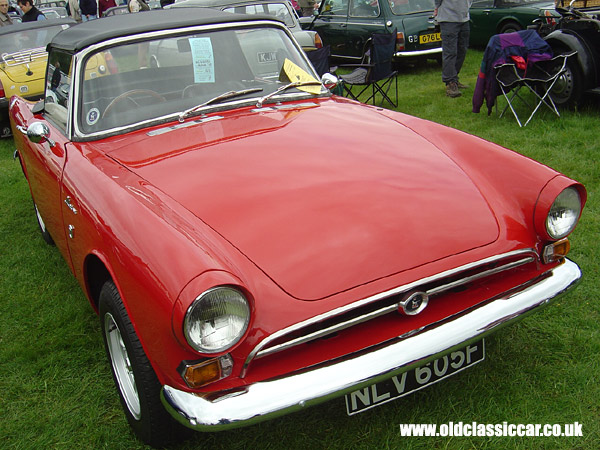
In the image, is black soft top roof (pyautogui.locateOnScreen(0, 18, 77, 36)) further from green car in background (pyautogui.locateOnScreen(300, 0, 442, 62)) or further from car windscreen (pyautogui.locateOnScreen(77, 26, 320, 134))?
car windscreen (pyautogui.locateOnScreen(77, 26, 320, 134))

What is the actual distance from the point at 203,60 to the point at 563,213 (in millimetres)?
2012

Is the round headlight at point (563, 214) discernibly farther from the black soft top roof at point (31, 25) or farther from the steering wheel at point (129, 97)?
the black soft top roof at point (31, 25)

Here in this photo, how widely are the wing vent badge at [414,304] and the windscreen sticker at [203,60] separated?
182 cm

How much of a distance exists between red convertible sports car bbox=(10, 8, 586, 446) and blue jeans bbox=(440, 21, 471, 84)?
469 cm

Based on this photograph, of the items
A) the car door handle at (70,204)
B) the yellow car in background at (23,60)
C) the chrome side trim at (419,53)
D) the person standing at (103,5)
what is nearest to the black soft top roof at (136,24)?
the car door handle at (70,204)

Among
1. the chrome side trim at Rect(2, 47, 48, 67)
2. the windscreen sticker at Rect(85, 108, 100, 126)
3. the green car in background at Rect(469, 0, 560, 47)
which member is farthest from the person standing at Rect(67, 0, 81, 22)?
the windscreen sticker at Rect(85, 108, 100, 126)

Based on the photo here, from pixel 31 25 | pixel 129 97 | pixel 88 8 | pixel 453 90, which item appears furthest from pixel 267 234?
pixel 88 8

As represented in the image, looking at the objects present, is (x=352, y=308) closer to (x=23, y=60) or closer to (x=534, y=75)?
(x=534, y=75)

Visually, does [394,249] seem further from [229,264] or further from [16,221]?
[16,221]

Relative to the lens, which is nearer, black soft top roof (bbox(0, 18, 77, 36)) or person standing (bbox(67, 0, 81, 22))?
black soft top roof (bbox(0, 18, 77, 36))

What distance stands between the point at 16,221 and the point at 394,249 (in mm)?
4076

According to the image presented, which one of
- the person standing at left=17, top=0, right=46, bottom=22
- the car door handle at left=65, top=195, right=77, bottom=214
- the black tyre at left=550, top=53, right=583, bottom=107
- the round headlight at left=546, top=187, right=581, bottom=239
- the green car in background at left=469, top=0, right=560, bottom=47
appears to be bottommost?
the black tyre at left=550, top=53, right=583, bottom=107

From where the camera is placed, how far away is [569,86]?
20.2 feet

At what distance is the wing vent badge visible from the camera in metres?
1.96
